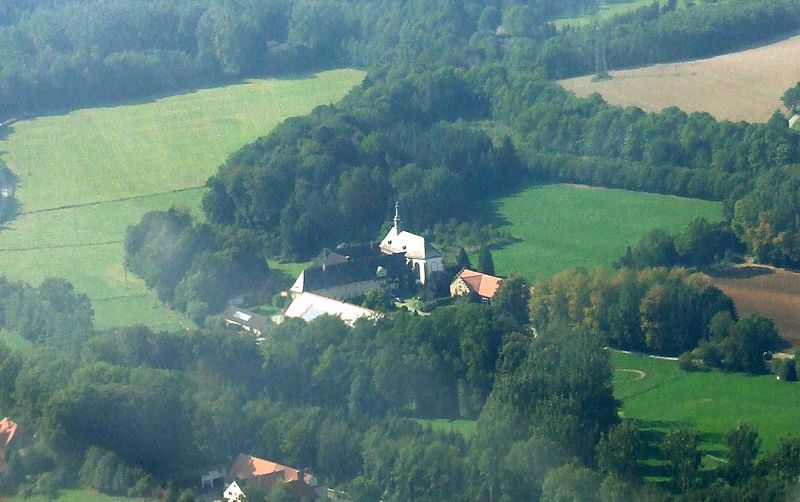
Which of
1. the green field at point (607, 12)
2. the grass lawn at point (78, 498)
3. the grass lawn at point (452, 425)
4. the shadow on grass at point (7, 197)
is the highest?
the grass lawn at point (78, 498)

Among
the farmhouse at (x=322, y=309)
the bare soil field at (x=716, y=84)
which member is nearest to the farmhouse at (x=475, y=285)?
the farmhouse at (x=322, y=309)

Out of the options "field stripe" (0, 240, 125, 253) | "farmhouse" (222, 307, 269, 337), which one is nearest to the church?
"farmhouse" (222, 307, 269, 337)

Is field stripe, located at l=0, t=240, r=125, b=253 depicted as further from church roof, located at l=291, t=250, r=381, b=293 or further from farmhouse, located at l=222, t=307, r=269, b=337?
farmhouse, located at l=222, t=307, r=269, b=337

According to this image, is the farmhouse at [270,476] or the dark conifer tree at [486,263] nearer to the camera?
the farmhouse at [270,476]

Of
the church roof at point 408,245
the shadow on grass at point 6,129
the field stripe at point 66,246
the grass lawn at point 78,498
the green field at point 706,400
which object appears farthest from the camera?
the shadow on grass at point 6,129

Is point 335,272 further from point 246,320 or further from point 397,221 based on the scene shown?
point 397,221

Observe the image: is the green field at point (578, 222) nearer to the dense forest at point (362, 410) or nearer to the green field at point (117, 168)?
the dense forest at point (362, 410)

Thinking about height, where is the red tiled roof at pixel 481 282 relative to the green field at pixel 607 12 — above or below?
above

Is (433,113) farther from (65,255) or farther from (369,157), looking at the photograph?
(65,255)
